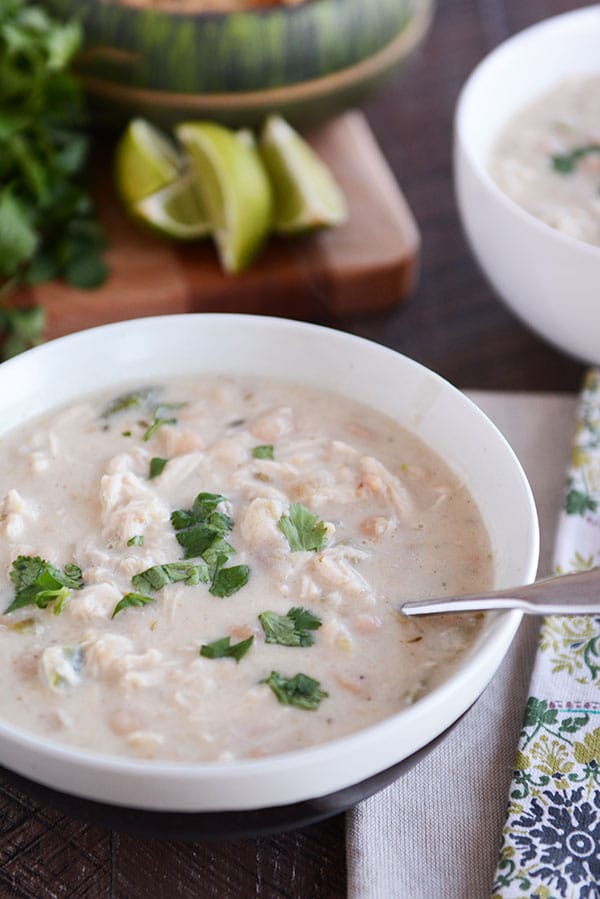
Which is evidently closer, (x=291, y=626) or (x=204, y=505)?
(x=291, y=626)

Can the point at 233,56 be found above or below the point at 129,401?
above

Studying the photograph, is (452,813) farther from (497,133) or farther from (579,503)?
(497,133)

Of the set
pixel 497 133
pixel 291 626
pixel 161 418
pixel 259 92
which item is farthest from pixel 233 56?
pixel 291 626

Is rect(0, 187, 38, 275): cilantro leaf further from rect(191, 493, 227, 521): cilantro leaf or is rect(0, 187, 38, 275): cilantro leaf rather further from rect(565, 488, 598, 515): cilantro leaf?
rect(565, 488, 598, 515): cilantro leaf

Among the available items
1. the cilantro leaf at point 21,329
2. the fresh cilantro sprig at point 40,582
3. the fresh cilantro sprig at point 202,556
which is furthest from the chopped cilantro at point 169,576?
the cilantro leaf at point 21,329

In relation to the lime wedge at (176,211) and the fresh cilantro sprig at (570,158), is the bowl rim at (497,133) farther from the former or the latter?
the lime wedge at (176,211)

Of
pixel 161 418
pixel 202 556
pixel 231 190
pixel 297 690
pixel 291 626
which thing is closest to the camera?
pixel 297 690

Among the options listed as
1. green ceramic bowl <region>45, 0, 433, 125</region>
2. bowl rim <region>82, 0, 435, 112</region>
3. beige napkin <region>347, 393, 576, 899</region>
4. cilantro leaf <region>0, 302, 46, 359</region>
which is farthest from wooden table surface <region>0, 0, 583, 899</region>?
cilantro leaf <region>0, 302, 46, 359</region>

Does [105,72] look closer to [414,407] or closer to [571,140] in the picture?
[571,140]
